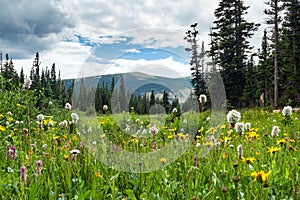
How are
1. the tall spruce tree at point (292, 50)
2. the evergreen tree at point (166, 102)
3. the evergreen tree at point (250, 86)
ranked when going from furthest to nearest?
1. the evergreen tree at point (250, 86)
2. the tall spruce tree at point (292, 50)
3. the evergreen tree at point (166, 102)

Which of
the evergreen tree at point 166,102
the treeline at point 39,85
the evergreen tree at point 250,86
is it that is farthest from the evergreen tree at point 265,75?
the evergreen tree at point 166,102

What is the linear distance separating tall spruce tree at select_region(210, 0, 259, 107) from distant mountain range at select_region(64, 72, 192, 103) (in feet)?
87.1

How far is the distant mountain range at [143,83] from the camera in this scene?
133 inches

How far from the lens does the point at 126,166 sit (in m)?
2.37

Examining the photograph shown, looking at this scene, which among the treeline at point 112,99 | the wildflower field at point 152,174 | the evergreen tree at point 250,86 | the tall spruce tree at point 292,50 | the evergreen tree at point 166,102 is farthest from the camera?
the evergreen tree at point 250,86

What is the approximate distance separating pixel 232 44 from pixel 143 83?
28016mm

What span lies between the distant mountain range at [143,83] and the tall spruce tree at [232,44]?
2655 centimetres

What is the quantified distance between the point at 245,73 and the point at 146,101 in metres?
27.3

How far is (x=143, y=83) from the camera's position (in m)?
3.39

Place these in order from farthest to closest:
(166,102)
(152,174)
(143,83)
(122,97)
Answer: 1. (166,102)
2. (122,97)
3. (143,83)
4. (152,174)

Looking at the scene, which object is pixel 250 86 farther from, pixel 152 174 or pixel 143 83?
pixel 152 174

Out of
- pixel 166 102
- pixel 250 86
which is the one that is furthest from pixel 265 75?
pixel 166 102

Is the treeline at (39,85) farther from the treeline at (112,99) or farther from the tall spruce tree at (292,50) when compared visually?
the tall spruce tree at (292,50)

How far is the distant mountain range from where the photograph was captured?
337 centimetres
